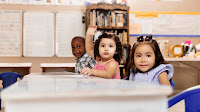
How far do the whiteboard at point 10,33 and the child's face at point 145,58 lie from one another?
3440 mm

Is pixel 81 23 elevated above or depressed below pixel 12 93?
above

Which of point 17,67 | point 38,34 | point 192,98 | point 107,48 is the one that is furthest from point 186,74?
point 192,98

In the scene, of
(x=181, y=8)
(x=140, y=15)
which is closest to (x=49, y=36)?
(x=140, y=15)

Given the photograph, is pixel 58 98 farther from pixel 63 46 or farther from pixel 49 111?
pixel 63 46

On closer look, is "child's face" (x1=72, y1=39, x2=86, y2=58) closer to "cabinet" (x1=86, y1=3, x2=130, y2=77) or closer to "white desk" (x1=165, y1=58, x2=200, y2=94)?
"cabinet" (x1=86, y1=3, x2=130, y2=77)

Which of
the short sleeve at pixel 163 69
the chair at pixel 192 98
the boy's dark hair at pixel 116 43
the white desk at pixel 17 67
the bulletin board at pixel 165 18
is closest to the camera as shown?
the chair at pixel 192 98

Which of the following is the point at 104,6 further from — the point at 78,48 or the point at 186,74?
the point at 186,74

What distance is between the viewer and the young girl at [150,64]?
129 centimetres

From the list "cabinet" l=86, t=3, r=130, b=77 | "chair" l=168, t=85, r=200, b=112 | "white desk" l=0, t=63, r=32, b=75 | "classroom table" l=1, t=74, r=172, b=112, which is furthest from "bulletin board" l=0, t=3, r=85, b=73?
"classroom table" l=1, t=74, r=172, b=112

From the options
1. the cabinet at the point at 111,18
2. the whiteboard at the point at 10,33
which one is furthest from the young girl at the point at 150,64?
the whiteboard at the point at 10,33

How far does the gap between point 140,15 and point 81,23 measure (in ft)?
4.04

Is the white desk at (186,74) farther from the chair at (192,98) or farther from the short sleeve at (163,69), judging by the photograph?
the chair at (192,98)

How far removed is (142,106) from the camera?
17.5 inches

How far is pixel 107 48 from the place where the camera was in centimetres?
153
